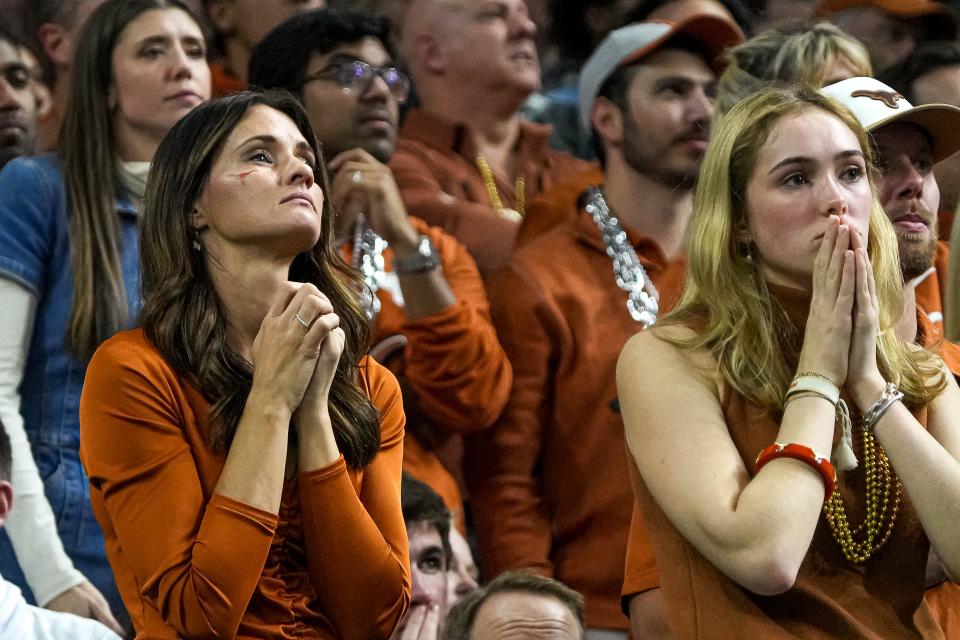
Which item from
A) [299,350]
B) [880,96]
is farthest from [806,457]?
[880,96]

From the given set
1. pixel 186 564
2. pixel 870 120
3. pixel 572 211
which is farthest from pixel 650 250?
pixel 186 564

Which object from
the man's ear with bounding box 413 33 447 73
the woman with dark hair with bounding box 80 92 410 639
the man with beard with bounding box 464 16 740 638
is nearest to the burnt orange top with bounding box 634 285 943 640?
the woman with dark hair with bounding box 80 92 410 639

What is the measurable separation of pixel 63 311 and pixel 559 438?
4.26 feet

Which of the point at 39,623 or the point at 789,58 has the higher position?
the point at 789,58

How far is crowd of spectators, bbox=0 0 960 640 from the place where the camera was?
9.92 feet

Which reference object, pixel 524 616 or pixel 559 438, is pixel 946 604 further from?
pixel 559 438

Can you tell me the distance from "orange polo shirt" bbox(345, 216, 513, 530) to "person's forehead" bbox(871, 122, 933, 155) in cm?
111

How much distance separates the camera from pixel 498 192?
5637 millimetres

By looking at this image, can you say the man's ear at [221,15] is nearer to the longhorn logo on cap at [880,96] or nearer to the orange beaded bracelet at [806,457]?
the longhorn logo on cap at [880,96]

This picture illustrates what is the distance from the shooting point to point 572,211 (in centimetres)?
489

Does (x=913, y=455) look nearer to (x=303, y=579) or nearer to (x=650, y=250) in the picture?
(x=303, y=579)

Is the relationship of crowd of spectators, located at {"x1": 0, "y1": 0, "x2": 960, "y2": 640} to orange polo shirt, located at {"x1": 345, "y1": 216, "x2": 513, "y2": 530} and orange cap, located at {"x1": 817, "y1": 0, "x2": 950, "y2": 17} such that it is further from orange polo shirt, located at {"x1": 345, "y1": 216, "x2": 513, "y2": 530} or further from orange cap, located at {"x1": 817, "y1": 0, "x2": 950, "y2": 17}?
orange cap, located at {"x1": 817, "y1": 0, "x2": 950, "y2": 17}

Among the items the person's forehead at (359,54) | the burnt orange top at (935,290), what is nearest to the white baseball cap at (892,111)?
the burnt orange top at (935,290)

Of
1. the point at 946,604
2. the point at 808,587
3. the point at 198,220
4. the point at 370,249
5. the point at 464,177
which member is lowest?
the point at 464,177
